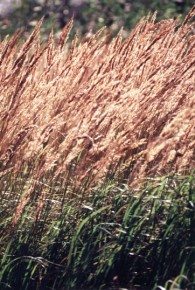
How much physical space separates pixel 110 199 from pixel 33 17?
8.14m

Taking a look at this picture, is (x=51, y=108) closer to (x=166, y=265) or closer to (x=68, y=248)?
(x=68, y=248)

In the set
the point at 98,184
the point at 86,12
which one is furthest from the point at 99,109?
the point at 86,12

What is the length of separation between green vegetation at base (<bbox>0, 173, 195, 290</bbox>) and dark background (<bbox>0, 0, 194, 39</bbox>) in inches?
291

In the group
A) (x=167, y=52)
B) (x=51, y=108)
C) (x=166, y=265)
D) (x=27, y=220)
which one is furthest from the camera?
(x=167, y=52)

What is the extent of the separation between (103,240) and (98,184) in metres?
0.39

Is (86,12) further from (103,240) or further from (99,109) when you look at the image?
(103,240)

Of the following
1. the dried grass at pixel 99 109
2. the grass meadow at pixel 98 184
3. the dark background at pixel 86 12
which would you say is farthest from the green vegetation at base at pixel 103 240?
the dark background at pixel 86 12

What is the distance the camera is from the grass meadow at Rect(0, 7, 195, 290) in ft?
13.8

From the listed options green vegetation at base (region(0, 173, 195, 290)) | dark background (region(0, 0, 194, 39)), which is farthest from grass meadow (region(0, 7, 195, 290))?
dark background (region(0, 0, 194, 39))

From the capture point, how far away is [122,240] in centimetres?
424

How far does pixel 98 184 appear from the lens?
4.62m

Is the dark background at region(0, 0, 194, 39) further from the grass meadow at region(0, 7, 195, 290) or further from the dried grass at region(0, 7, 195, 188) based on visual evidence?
the grass meadow at region(0, 7, 195, 290)

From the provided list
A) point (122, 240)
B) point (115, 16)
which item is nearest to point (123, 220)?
point (122, 240)

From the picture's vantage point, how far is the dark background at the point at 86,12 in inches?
469
